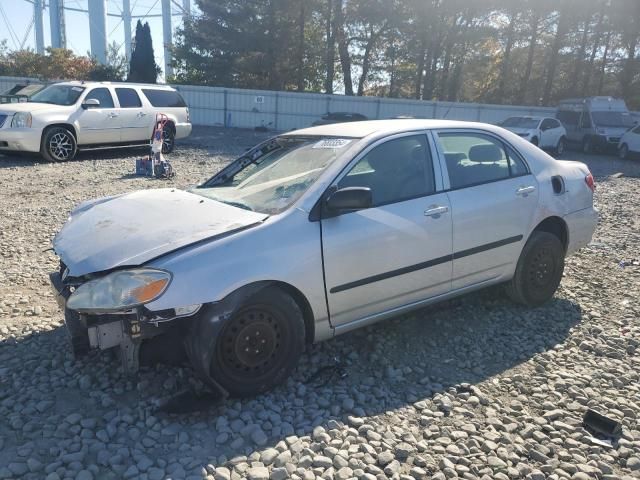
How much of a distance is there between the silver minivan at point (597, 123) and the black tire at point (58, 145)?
19154mm

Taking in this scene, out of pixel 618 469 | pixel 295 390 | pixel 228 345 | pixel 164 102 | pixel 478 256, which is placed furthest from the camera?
pixel 164 102

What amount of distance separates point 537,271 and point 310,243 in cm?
240

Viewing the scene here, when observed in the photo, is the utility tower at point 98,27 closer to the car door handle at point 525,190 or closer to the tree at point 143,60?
the tree at point 143,60

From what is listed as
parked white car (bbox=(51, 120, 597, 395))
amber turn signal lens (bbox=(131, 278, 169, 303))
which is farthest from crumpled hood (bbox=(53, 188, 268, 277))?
amber turn signal lens (bbox=(131, 278, 169, 303))

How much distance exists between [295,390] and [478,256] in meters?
1.81

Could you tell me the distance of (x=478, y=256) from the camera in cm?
416

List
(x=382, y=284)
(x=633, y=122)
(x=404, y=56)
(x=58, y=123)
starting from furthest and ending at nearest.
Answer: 1. (x=404, y=56)
2. (x=633, y=122)
3. (x=58, y=123)
4. (x=382, y=284)

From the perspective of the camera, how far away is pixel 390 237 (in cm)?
361

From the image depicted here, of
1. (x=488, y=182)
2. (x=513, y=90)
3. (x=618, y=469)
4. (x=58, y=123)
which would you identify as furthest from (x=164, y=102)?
(x=513, y=90)

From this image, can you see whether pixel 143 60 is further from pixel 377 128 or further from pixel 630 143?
pixel 377 128

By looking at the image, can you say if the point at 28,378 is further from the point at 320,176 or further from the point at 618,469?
the point at 618,469

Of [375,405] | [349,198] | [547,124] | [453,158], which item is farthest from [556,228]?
[547,124]

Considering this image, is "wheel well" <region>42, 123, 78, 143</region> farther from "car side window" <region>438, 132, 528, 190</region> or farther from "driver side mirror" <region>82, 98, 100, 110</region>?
"car side window" <region>438, 132, 528, 190</region>

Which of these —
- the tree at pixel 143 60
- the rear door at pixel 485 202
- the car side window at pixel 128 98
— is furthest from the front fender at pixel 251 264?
the tree at pixel 143 60
